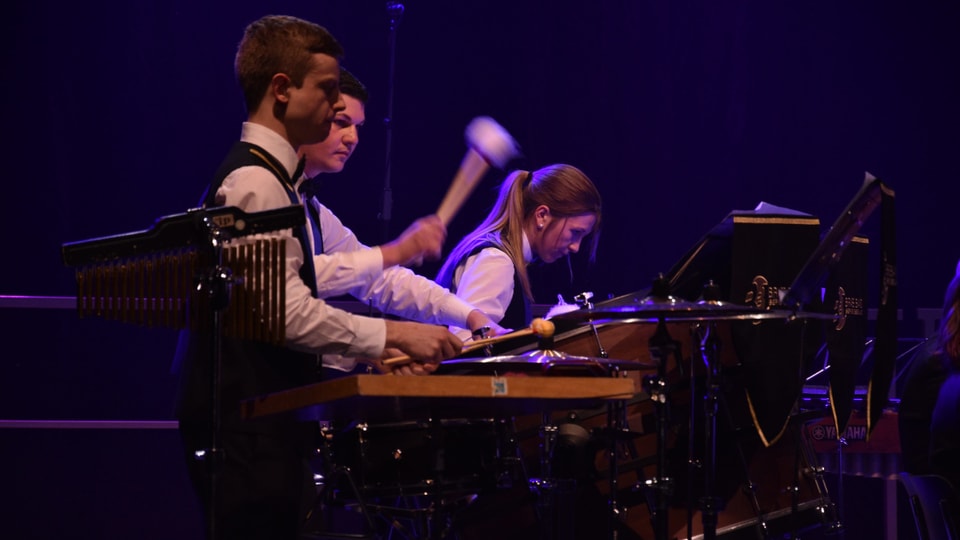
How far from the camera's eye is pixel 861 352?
164 inches

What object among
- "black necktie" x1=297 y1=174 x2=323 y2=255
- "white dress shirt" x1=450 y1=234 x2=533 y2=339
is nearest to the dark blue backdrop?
"white dress shirt" x1=450 y1=234 x2=533 y2=339

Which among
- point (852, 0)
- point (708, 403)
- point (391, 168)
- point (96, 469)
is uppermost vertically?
point (852, 0)

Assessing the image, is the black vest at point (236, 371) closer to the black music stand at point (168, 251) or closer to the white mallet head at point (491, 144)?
the black music stand at point (168, 251)

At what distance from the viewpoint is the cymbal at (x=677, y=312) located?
3186mm

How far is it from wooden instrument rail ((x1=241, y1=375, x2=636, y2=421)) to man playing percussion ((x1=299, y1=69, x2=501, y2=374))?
18.1 inches

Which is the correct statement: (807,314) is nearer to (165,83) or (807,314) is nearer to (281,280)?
(281,280)

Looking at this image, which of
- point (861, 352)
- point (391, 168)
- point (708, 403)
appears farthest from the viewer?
point (391, 168)

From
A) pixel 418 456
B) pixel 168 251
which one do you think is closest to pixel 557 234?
pixel 418 456

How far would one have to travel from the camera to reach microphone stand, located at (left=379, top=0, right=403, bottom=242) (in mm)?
5996

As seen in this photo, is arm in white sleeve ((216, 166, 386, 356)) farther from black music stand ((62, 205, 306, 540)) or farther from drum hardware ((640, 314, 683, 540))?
drum hardware ((640, 314, 683, 540))

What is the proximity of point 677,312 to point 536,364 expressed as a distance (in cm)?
58

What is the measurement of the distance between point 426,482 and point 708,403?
3.24 ft

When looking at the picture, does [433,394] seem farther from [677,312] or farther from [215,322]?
[677,312]

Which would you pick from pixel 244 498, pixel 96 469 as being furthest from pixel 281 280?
pixel 96 469
